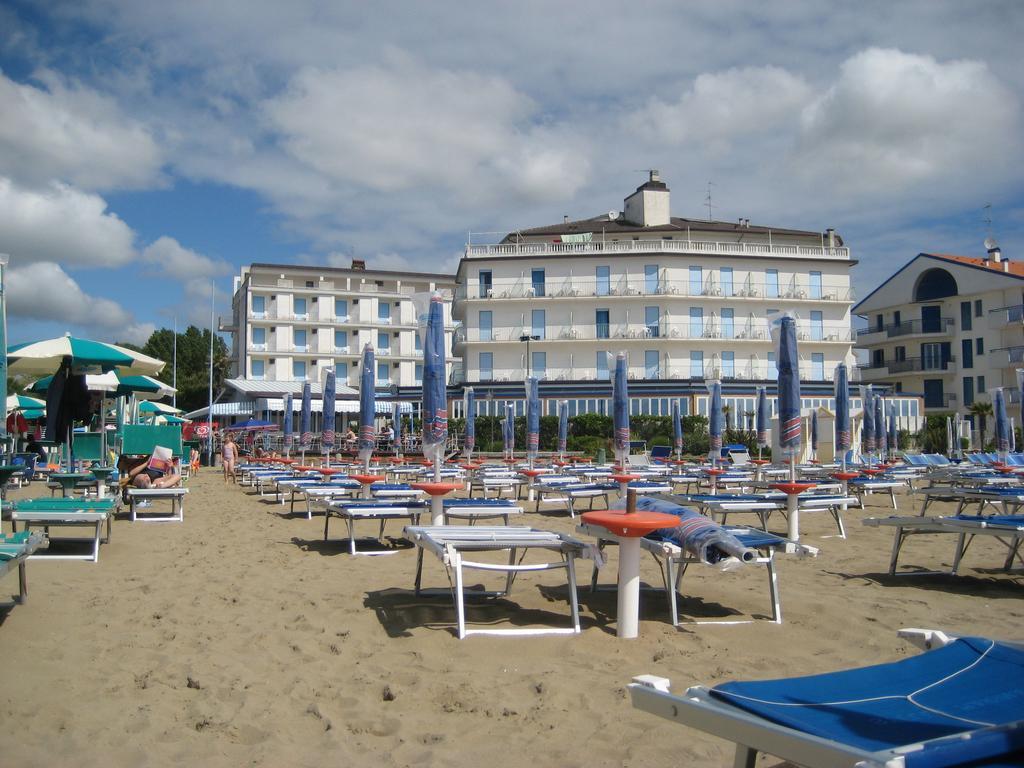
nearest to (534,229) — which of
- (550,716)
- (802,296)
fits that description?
(802,296)

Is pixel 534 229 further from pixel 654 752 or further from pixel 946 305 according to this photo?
pixel 654 752

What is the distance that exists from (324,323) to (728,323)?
27279 mm

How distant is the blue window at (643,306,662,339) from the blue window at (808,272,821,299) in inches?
362

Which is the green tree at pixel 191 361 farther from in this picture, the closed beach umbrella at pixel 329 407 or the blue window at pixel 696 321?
the closed beach umbrella at pixel 329 407

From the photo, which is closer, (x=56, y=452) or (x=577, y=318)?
(x=56, y=452)

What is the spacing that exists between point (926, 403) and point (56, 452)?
1835 inches

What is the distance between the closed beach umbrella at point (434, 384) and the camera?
857 cm

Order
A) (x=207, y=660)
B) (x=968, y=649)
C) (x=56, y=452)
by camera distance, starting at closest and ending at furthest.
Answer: (x=968, y=649), (x=207, y=660), (x=56, y=452)

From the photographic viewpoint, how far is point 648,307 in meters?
45.8

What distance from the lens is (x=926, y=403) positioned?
48875 mm

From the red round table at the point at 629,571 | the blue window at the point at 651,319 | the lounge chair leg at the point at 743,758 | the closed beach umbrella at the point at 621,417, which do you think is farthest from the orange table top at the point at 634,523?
the blue window at the point at 651,319

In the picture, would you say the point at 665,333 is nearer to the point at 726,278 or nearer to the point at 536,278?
the point at 726,278

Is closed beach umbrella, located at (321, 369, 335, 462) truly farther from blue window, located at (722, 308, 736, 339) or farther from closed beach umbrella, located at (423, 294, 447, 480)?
blue window, located at (722, 308, 736, 339)

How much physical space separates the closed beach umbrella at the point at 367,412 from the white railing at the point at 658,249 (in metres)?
33.8
